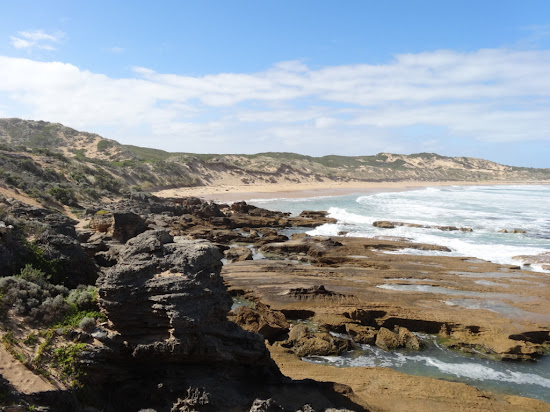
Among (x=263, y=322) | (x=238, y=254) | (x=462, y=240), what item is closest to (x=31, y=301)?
(x=263, y=322)

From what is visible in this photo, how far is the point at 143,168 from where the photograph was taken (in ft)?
218

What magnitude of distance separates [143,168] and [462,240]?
5156 cm

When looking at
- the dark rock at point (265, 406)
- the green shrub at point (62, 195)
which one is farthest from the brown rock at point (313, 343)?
the green shrub at point (62, 195)

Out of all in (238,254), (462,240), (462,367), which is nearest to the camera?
(462,367)

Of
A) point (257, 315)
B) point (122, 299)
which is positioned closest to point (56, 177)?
point (257, 315)

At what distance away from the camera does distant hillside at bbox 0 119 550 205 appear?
37656 mm

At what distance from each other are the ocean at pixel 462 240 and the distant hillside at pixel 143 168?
2074 cm

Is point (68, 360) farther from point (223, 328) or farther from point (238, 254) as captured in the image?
point (238, 254)

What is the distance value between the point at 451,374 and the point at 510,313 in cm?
563

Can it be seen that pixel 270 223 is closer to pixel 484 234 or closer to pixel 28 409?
pixel 484 234

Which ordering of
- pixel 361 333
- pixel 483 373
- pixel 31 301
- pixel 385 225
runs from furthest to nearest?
pixel 385 225, pixel 361 333, pixel 483 373, pixel 31 301

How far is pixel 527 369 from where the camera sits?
1159 centimetres

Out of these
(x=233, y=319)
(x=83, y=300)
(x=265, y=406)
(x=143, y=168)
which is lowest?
(x=233, y=319)

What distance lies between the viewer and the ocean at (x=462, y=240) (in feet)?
36.6
